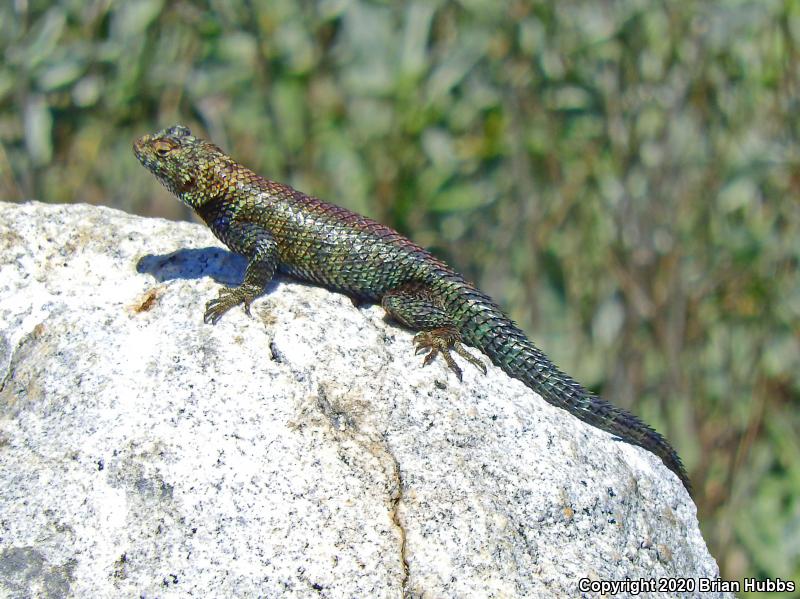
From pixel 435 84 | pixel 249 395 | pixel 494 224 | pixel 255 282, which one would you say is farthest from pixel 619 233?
pixel 249 395

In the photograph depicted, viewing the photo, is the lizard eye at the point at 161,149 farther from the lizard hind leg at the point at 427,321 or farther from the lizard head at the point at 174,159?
the lizard hind leg at the point at 427,321

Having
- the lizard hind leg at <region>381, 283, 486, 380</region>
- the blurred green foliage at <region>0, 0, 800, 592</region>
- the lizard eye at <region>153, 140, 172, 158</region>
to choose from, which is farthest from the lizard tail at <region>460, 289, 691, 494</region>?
the blurred green foliage at <region>0, 0, 800, 592</region>

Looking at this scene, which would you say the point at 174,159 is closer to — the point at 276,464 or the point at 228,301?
the point at 228,301

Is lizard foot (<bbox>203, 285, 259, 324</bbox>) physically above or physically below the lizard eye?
below

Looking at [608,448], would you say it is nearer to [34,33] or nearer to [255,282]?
[255,282]

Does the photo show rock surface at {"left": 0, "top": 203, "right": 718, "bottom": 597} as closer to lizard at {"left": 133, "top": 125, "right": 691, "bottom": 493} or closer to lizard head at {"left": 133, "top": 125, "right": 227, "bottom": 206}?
lizard at {"left": 133, "top": 125, "right": 691, "bottom": 493}
